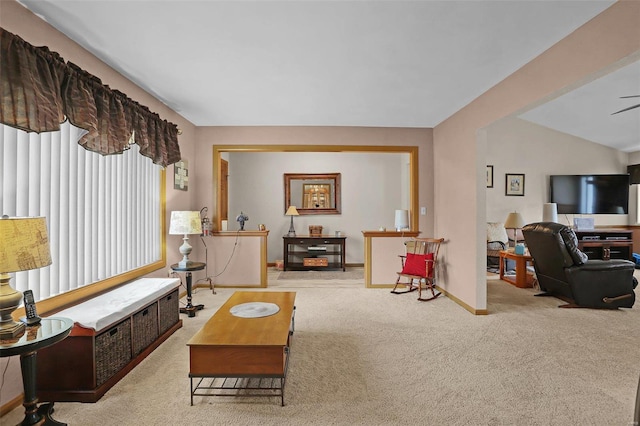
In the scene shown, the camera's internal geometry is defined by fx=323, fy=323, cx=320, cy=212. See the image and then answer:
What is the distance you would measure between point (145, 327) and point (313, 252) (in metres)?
4.24

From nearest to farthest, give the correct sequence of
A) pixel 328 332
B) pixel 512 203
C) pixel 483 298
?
pixel 328 332 < pixel 483 298 < pixel 512 203

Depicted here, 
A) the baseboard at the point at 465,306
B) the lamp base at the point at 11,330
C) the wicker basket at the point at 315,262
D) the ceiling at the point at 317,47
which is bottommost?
the baseboard at the point at 465,306

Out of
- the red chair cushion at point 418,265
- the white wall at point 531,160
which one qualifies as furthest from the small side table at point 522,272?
the white wall at point 531,160

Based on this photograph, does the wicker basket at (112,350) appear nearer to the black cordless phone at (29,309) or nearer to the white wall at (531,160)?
the black cordless phone at (29,309)

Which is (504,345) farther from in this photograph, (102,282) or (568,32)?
(102,282)

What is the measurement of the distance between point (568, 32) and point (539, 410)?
8.83 feet

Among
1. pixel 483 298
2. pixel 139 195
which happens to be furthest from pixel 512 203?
pixel 139 195

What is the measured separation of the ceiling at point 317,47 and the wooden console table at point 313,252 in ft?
10.0

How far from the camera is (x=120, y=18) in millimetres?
2277

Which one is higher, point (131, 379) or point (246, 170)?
point (246, 170)

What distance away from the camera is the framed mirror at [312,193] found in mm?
7145

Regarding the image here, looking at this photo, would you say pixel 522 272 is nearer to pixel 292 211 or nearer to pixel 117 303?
pixel 292 211

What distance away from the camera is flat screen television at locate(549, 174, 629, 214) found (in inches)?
275

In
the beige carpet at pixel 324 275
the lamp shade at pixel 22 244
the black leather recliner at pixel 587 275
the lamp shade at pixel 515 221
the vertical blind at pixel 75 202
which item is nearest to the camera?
the lamp shade at pixel 22 244
